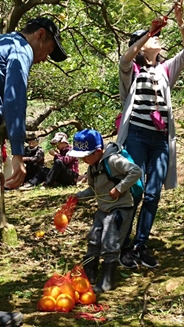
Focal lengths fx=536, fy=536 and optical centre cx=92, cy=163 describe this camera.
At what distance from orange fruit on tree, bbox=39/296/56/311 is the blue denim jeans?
99 centimetres

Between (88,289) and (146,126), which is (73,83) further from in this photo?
(88,289)

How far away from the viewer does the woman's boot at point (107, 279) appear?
3.57 meters

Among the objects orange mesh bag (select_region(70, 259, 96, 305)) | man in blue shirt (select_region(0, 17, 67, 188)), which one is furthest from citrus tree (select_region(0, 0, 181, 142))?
man in blue shirt (select_region(0, 17, 67, 188))

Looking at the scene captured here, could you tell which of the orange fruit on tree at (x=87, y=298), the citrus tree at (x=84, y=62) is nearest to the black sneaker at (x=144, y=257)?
the orange fruit on tree at (x=87, y=298)

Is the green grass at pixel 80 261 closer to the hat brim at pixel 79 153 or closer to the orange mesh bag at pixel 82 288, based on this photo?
the orange mesh bag at pixel 82 288

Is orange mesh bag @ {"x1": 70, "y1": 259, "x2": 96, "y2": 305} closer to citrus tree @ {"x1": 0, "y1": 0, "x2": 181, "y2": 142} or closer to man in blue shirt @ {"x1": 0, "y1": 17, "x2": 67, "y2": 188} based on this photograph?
man in blue shirt @ {"x1": 0, "y1": 17, "x2": 67, "y2": 188}

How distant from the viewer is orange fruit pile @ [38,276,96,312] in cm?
323

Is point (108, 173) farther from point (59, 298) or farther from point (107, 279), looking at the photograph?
point (59, 298)

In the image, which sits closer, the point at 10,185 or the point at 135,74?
the point at 10,185

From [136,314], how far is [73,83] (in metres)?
4.21

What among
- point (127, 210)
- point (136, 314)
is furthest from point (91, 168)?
point (136, 314)

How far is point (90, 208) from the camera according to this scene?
5.96 metres

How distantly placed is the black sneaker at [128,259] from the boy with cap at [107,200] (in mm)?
295

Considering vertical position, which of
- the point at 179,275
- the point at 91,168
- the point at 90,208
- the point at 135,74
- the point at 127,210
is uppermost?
the point at 135,74
